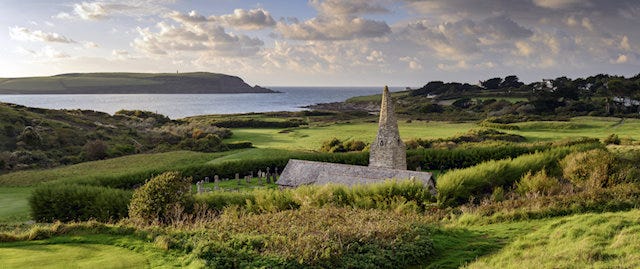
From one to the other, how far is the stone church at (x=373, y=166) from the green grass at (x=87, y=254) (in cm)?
1634

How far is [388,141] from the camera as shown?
3002 centimetres

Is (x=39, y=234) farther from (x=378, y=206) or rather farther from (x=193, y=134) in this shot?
(x=193, y=134)

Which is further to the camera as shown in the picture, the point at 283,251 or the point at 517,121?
the point at 517,121

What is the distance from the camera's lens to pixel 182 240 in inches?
498

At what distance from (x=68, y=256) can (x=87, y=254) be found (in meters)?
0.46

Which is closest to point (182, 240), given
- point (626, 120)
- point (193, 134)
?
point (193, 134)

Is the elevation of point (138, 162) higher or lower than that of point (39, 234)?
lower

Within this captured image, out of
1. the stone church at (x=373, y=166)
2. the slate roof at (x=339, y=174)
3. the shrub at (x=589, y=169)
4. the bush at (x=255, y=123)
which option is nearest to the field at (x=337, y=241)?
the shrub at (x=589, y=169)

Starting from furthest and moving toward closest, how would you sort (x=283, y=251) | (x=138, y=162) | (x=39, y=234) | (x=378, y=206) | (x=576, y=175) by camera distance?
(x=138, y=162) → (x=576, y=175) → (x=378, y=206) → (x=39, y=234) → (x=283, y=251)

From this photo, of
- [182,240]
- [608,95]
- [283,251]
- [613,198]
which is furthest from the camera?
[608,95]

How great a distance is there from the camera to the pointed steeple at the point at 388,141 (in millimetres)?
29797

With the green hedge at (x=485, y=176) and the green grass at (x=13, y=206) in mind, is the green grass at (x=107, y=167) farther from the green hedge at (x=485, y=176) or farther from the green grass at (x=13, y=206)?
the green hedge at (x=485, y=176)

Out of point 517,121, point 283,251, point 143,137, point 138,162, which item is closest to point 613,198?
point 283,251

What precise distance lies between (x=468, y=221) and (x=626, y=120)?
70.0m
